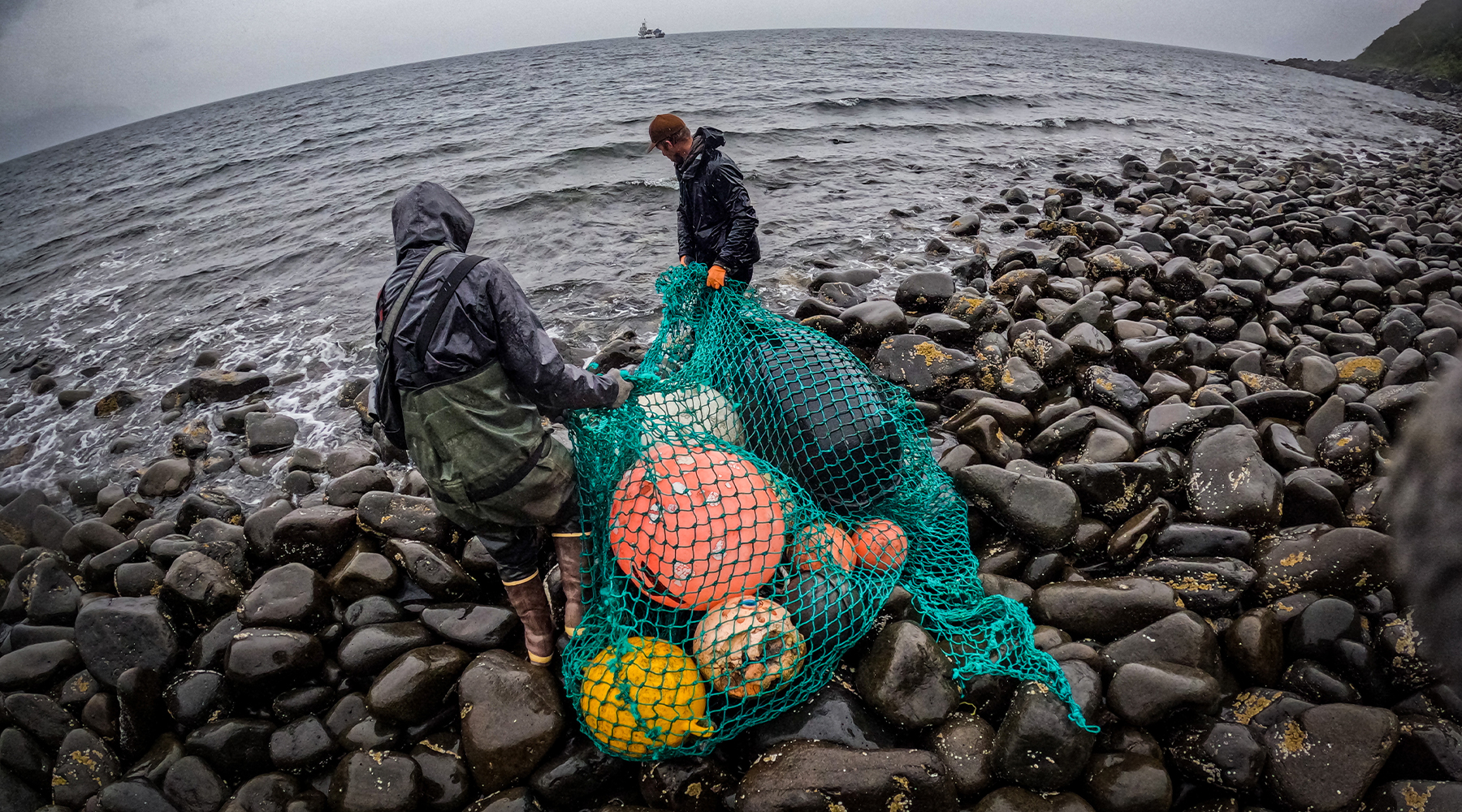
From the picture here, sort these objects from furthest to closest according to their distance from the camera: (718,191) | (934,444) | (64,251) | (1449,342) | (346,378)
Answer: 1. (64,251)
2. (346,378)
3. (718,191)
4. (1449,342)
5. (934,444)

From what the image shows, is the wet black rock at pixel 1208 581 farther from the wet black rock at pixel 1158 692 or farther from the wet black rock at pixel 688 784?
the wet black rock at pixel 688 784

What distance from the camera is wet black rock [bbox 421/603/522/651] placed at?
3.38m

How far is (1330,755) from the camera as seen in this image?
240 cm

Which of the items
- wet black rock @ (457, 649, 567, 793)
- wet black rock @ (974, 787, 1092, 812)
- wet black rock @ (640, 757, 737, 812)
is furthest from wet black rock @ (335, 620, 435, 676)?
wet black rock @ (974, 787, 1092, 812)

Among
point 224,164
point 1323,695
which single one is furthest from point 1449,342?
point 224,164

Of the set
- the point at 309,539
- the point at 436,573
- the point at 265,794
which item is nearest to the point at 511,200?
the point at 309,539

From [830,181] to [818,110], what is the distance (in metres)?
9.80

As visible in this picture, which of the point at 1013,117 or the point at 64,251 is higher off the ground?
the point at 1013,117

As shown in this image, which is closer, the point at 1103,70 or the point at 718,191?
the point at 718,191

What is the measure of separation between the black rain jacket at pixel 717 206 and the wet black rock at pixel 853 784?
4016 mm

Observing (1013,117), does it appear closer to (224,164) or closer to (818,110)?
(818,110)

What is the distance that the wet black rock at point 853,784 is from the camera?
2438 mm

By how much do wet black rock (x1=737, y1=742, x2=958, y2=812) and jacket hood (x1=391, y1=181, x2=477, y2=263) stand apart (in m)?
2.69

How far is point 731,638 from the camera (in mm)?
2787
